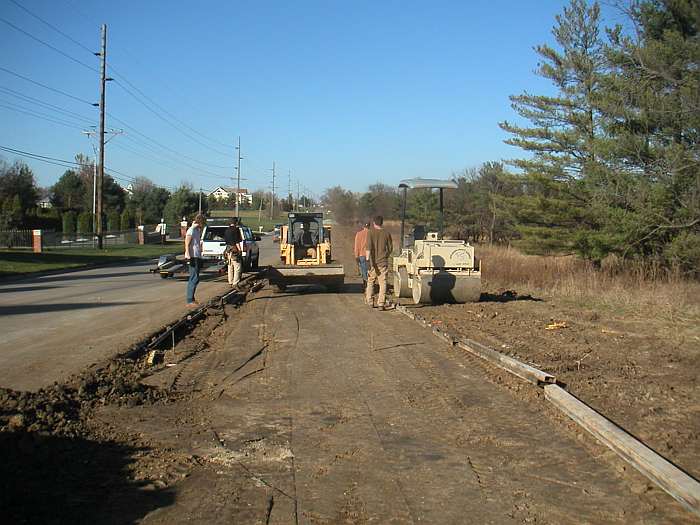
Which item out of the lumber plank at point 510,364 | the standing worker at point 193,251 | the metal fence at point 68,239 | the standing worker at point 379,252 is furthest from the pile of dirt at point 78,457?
the metal fence at point 68,239

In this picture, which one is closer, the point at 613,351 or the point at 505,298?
the point at 613,351

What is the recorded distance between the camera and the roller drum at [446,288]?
50.0ft

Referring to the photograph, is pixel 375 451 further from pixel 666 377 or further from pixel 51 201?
pixel 51 201

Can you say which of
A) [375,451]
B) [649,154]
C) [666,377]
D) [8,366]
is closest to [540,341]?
[666,377]

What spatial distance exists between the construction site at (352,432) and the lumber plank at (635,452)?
19 millimetres

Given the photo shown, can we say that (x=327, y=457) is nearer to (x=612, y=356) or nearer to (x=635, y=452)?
(x=635, y=452)

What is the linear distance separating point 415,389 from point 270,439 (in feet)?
7.57

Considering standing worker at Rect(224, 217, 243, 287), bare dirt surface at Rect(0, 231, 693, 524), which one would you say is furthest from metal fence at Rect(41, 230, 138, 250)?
bare dirt surface at Rect(0, 231, 693, 524)

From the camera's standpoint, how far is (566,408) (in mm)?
6742

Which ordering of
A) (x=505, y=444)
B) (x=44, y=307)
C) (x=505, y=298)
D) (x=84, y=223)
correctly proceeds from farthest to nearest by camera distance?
(x=84, y=223) < (x=505, y=298) < (x=44, y=307) < (x=505, y=444)

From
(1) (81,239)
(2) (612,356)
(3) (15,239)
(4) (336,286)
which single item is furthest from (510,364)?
(1) (81,239)

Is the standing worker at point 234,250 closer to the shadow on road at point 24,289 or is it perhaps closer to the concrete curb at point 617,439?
the shadow on road at point 24,289

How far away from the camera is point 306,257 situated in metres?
22.1

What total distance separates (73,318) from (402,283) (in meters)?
7.31
